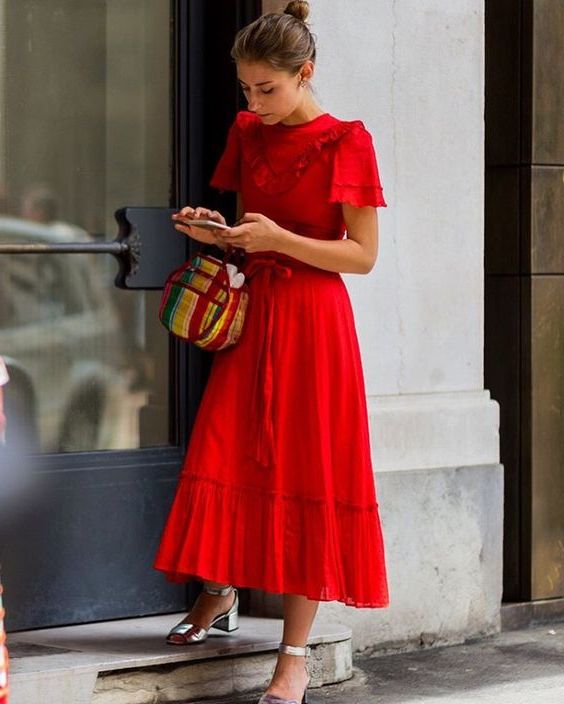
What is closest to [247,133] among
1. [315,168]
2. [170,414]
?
[315,168]

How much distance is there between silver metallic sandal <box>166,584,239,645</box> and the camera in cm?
500

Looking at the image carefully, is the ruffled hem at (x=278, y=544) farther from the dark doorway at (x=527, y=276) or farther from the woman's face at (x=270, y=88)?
the dark doorway at (x=527, y=276)

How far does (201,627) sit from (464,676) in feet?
3.17

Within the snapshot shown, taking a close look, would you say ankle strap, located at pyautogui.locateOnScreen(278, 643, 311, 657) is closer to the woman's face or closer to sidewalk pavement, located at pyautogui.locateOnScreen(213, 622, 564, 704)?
sidewalk pavement, located at pyautogui.locateOnScreen(213, 622, 564, 704)

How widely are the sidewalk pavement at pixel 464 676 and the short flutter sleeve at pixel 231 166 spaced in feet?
5.02

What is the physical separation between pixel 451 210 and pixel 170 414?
1.26 meters

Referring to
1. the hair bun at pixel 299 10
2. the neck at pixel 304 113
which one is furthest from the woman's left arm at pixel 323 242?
the hair bun at pixel 299 10

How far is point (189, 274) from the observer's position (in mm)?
4695

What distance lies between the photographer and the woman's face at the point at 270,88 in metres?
4.59

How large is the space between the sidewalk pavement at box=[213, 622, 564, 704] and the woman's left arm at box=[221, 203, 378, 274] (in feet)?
4.41

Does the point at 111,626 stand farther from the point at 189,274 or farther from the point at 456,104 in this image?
the point at 456,104

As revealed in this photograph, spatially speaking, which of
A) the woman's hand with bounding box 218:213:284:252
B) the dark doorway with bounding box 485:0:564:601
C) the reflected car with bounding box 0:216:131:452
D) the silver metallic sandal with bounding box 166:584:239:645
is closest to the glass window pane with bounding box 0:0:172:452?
the reflected car with bounding box 0:216:131:452

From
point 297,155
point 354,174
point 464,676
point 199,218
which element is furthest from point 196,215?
point 464,676

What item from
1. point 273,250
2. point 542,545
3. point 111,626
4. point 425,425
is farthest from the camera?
point 542,545
